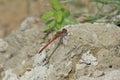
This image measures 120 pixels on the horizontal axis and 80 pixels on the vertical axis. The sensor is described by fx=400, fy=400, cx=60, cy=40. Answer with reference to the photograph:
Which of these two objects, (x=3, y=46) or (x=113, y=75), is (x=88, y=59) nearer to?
(x=113, y=75)

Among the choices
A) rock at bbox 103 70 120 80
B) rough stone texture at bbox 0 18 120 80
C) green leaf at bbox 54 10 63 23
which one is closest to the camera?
rock at bbox 103 70 120 80

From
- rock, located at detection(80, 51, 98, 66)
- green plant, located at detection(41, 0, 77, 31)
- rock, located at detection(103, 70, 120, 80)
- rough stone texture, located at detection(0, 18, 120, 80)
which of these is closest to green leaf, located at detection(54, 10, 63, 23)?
green plant, located at detection(41, 0, 77, 31)

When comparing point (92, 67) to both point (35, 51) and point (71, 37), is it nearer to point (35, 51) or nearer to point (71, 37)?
point (71, 37)

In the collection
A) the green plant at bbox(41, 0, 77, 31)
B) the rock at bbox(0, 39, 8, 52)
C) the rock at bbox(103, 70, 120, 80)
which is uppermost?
the green plant at bbox(41, 0, 77, 31)

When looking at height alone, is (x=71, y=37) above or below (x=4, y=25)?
above

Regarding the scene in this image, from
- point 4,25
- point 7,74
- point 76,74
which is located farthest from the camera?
point 4,25

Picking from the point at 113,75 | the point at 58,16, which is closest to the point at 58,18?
the point at 58,16

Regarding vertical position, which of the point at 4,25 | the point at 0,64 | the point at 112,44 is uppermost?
the point at 112,44

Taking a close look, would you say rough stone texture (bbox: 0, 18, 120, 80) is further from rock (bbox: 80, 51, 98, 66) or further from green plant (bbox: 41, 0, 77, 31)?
green plant (bbox: 41, 0, 77, 31)

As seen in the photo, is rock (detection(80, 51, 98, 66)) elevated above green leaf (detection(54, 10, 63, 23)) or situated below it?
below

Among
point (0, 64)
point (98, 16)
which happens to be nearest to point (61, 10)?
point (98, 16)

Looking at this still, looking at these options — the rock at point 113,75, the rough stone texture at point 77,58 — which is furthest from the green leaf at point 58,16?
the rock at point 113,75
